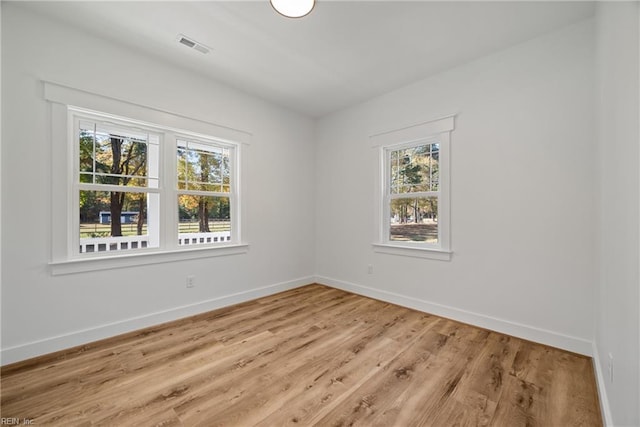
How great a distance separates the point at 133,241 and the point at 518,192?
3.98 meters

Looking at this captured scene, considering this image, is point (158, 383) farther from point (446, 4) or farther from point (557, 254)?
point (446, 4)

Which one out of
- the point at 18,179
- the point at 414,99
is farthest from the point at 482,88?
the point at 18,179

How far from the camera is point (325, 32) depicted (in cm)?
246

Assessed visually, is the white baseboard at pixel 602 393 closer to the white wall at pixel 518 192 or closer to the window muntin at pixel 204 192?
the white wall at pixel 518 192

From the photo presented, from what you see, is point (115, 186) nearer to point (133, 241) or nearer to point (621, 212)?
point (133, 241)

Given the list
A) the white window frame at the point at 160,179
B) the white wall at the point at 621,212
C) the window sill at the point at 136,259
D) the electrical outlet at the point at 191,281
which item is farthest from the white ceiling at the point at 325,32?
the electrical outlet at the point at 191,281

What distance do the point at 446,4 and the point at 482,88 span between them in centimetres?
107

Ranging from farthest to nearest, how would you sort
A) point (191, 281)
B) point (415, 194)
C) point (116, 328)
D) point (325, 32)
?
1. point (415, 194)
2. point (191, 281)
3. point (116, 328)
4. point (325, 32)

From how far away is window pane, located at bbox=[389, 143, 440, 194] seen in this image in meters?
3.32

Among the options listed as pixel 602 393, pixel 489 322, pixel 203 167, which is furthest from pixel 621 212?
pixel 203 167

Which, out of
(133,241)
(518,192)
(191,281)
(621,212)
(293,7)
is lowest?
(191,281)

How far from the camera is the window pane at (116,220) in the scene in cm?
259

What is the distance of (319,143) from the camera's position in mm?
4594

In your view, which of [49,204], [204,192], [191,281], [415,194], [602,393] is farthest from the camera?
[415,194]
